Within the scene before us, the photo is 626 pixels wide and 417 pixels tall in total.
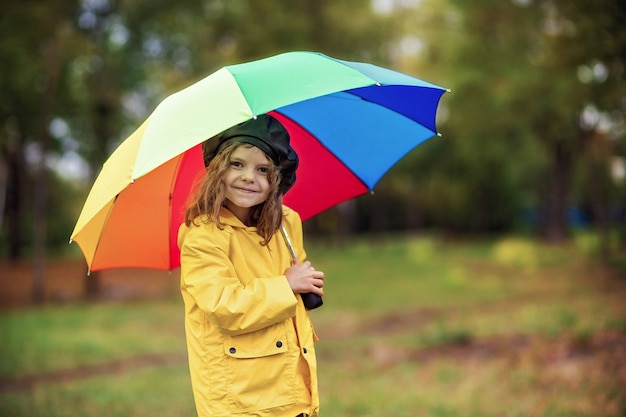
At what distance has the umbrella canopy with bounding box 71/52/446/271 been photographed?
228cm

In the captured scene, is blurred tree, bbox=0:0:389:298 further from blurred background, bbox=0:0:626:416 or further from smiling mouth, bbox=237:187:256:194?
smiling mouth, bbox=237:187:256:194

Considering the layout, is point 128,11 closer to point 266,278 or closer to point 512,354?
point 512,354

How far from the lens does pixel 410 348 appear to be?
316 inches

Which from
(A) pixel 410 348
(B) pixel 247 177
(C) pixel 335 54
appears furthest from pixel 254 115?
(C) pixel 335 54

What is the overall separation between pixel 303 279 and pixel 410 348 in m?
6.03

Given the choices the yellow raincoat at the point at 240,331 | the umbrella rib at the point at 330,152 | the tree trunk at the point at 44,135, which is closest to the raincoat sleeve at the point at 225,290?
the yellow raincoat at the point at 240,331

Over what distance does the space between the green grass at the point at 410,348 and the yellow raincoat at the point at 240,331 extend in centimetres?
304

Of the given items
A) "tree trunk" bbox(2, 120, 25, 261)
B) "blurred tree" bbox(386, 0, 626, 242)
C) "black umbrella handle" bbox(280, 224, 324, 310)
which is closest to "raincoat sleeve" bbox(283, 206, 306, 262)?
"black umbrella handle" bbox(280, 224, 324, 310)

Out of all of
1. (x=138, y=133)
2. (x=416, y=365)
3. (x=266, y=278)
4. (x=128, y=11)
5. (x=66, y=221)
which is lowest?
(x=416, y=365)

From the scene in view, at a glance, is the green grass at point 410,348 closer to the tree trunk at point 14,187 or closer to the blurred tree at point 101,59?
the blurred tree at point 101,59

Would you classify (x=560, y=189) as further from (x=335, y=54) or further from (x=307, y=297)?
(x=307, y=297)

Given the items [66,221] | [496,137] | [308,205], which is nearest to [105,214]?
[308,205]

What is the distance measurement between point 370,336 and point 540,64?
6.97 metres

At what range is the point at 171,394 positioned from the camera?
6.33 m
